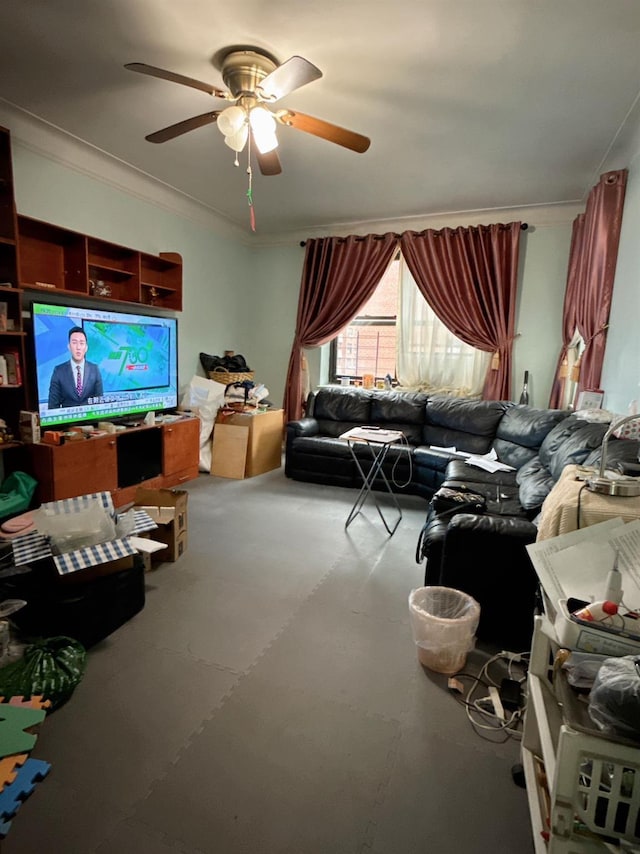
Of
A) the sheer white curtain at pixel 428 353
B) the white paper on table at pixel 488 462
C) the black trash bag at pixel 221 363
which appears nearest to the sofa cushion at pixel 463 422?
the white paper on table at pixel 488 462

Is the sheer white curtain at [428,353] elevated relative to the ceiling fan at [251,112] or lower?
lower

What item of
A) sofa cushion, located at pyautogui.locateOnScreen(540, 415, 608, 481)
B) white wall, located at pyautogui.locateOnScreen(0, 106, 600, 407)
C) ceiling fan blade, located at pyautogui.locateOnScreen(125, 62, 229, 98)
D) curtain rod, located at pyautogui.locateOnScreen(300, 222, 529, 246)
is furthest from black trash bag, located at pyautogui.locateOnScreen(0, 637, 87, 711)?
curtain rod, located at pyautogui.locateOnScreen(300, 222, 529, 246)

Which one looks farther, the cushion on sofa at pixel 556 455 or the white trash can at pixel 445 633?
the cushion on sofa at pixel 556 455

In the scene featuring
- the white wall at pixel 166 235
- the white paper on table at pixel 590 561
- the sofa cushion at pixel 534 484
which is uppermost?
the white wall at pixel 166 235

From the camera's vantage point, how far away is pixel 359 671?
1832mm

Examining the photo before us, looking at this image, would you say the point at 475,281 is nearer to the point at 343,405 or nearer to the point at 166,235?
the point at 343,405

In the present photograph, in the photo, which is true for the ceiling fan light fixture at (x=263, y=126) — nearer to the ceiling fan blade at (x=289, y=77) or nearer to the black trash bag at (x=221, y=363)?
the ceiling fan blade at (x=289, y=77)

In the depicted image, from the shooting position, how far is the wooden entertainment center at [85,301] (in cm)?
276

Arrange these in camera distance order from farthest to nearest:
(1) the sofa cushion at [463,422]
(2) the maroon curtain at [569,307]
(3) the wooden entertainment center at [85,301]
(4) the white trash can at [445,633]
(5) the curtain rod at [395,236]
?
1. (5) the curtain rod at [395,236]
2. (1) the sofa cushion at [463,422]
3. (2) the maroon curtain at [569,307]
4. (3) the wooden entertainment center at [85,301]
5. (4) the white trash can at [445,633]

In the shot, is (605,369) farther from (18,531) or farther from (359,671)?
(18,531)

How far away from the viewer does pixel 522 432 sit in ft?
12.0

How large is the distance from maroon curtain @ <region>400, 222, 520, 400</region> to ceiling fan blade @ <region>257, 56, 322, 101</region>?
2.80m

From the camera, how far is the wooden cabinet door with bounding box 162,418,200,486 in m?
3.94

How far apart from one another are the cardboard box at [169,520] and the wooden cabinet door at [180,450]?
1.18m
